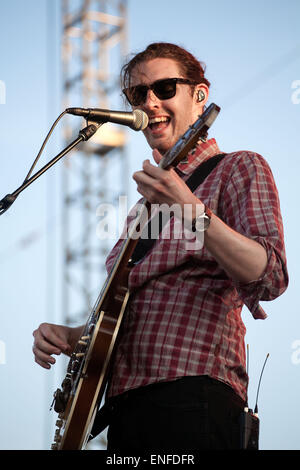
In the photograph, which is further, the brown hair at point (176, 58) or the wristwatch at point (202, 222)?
the brown hair at point (176, 58)

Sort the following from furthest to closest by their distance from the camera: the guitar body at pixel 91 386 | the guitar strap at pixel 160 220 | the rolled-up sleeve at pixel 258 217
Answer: the guitar strap at pixel 160 220 → the guitar body at pixel 91 386 → the rolled-up sleeve at pixel 258 217

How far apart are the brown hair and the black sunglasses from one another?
2.0 inches

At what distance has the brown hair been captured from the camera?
275 cm

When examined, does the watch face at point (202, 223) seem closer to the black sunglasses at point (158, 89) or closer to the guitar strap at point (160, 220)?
the guitar strap at point (160, 220)

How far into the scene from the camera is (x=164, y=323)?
2234mm

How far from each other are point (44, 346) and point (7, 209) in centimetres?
66

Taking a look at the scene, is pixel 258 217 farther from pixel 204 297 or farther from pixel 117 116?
pixel 117 116

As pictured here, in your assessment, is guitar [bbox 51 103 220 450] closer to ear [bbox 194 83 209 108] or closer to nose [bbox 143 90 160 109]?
nose [bbox 143 90 160 109]

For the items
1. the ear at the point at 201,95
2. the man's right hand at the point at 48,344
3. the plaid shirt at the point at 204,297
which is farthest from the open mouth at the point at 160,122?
the man's right hand at the point at 48,344

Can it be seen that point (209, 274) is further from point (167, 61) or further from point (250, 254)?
point (167, 61)

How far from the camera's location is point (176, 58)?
276cm

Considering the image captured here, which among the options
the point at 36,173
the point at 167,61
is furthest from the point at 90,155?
the point at 36,173

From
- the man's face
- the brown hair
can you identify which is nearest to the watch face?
the man's face

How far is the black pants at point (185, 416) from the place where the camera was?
2088mm
